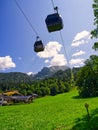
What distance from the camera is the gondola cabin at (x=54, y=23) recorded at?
2077 centimetres

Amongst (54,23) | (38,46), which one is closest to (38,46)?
(38,46)

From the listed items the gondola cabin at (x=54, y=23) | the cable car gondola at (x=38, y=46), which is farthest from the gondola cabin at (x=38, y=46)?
the gondola cabin at (x=54, y=23)

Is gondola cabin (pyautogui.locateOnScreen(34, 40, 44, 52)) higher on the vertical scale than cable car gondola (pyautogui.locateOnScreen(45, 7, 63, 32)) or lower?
lower

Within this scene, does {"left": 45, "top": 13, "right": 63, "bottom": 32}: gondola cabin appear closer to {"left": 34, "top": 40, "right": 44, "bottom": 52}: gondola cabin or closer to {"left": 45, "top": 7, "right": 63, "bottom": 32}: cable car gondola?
{"left": 45, "top": 7, "right": 63, "bottom": 32}: cable car gondola

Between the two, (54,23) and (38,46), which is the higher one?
(54,23)

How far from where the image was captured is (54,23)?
20.8m

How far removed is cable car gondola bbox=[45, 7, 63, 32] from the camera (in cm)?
2077

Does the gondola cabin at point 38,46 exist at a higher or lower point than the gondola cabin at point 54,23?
lower

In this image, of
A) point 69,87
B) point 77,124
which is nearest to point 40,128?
point 77,124

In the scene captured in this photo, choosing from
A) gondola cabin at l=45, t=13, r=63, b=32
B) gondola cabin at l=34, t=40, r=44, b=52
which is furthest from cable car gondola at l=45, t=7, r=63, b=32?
gondola cabin at l=34, t=40, r=44, b=52

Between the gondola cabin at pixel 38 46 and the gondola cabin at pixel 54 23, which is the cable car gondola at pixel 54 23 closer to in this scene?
the gondola cabin at pixel 54 23

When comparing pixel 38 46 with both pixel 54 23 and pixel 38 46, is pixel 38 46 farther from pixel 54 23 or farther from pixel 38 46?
pixel 54 23

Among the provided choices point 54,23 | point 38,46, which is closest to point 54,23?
point 54,23

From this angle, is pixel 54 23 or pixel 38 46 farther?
pixel 38 46
